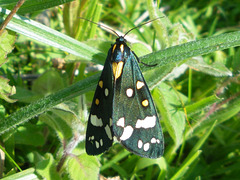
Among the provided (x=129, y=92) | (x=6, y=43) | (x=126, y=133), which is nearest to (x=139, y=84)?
(x=129, y=92)

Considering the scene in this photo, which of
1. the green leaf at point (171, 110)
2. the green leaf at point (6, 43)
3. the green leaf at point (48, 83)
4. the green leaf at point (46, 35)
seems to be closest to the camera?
the green leaf at point (6, 43)

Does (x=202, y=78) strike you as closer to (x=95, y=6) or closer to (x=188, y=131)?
(x=188, y=131)

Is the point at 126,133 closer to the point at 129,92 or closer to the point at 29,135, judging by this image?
the point at 129,92

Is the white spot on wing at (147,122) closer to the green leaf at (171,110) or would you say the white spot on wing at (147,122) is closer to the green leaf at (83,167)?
the green leaf at (171,110)

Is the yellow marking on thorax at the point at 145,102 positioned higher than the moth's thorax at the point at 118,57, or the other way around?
the moth's thorax at the point at 118,57

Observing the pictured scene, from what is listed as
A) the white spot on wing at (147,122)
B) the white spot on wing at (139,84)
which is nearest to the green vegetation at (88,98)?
the white spot on wing at (139,84)

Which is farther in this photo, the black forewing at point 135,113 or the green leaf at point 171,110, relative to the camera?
the green leaf at point 171,110

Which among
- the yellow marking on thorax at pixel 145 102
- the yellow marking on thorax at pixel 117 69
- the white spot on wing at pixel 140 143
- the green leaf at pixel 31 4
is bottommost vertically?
the white spot on wing at pixel 140 143
